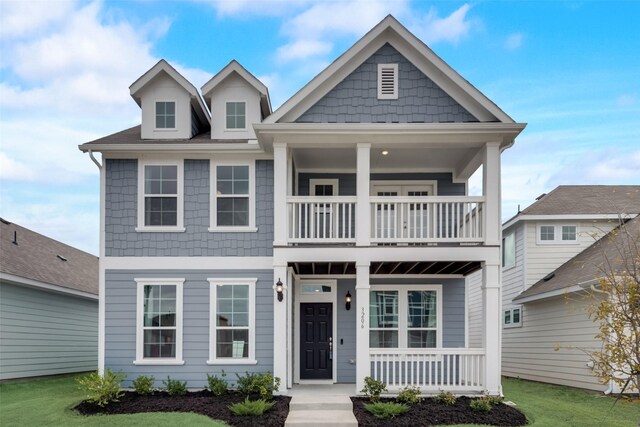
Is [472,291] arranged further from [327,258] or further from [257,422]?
[257,422]

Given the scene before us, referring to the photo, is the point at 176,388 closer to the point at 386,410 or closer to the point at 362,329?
the point at 362,329

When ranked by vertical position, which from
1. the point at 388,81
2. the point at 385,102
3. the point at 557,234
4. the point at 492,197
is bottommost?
the point at 557,234

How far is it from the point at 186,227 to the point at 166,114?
2.82m

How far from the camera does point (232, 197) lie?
1253 centimetres

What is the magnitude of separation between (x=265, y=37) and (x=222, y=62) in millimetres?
5965

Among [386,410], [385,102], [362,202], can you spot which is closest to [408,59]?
[385,102]

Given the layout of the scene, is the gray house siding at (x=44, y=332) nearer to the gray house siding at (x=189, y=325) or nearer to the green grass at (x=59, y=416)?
the green grass at (x=59, y=416)

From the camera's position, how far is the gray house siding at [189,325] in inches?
476

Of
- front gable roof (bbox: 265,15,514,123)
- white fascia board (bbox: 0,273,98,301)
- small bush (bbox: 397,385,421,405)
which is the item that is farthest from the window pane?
white fascia board (bbox: 0,273,98,301)

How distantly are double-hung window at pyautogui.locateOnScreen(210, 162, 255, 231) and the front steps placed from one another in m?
3.94

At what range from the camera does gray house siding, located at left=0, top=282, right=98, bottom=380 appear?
46.6 feet

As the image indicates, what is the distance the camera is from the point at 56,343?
54.5ft

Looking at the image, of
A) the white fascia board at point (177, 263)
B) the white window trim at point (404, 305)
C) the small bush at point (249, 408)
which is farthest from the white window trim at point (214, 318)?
the white window trim at point (404, 305)

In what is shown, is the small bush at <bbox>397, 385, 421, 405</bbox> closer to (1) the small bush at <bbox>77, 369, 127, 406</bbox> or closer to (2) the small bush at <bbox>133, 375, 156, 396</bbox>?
(2) the small bush at <bbox>133, 375, 156, 396</bbox>
